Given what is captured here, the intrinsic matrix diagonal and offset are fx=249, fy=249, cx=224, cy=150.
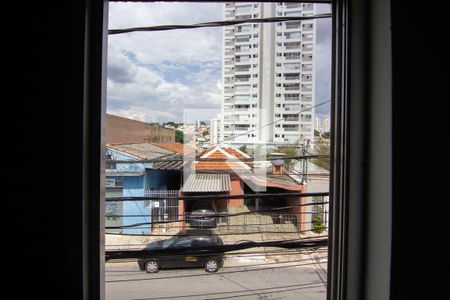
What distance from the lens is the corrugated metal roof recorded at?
125 cm

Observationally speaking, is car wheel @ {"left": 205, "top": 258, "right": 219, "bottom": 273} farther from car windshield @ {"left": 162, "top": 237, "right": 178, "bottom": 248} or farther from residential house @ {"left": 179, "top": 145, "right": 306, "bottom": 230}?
residential house @ {"left": 179, "top": 145, "right": 306, "bottom": 230}

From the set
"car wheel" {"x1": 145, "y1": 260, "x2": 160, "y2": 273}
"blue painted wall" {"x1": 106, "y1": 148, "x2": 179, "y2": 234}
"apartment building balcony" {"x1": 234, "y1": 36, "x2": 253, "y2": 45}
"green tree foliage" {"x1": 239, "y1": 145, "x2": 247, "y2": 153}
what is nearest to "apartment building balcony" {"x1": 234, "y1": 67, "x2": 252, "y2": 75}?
"apartment building balcony" {"x1": 234, "y1": 36, "x2": 253, "y2": 45}

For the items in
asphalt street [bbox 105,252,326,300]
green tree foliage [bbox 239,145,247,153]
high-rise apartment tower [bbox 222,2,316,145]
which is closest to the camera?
asphalt street [bbox 105,252,326,300]

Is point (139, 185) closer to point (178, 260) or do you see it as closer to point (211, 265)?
point (178, 260)

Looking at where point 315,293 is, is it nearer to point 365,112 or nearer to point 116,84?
point 365,112

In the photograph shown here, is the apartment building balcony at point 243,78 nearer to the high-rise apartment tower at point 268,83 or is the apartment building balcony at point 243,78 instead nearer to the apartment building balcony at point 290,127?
the high-rise apartment tower at point 268,83

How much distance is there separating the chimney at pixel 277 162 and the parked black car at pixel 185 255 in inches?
18.0

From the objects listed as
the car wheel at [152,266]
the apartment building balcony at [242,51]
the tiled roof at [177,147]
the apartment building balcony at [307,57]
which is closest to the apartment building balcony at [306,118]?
the apartment building balcony at [307,57]

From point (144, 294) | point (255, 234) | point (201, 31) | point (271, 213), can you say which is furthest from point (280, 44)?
point (144, 294)

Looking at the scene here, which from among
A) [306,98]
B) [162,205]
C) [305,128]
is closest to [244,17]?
[306,98]

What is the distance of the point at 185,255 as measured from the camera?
1.05 metres

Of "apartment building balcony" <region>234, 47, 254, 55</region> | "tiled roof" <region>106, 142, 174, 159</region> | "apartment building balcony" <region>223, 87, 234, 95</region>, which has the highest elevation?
"apartment building balcony" <region>234, 47, 254, 55</region>

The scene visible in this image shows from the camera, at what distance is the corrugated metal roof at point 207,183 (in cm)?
125
